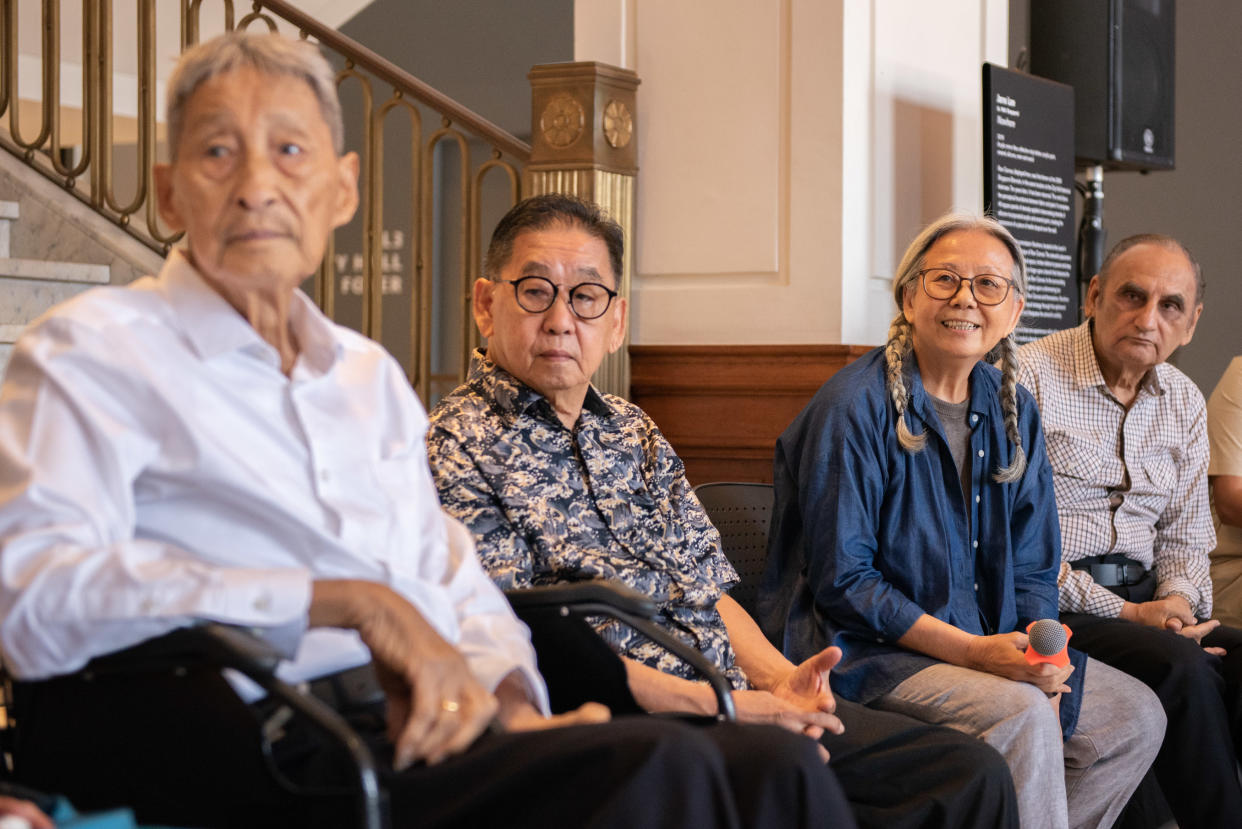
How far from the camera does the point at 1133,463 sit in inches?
119

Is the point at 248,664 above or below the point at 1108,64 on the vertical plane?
below

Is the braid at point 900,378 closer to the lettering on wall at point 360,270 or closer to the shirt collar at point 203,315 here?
the shirt collar at point 203,315

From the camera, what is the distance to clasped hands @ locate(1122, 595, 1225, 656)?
2.85 metres

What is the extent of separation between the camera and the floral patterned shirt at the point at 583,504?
6.39 feet

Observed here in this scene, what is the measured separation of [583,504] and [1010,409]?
103 cm

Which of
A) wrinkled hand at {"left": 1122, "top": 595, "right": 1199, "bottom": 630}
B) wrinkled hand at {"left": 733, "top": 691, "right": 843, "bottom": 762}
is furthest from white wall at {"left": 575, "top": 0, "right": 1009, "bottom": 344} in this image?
wrinkled hand at {"left": 733, "top": 691, "right": 843, "bottom": 762}

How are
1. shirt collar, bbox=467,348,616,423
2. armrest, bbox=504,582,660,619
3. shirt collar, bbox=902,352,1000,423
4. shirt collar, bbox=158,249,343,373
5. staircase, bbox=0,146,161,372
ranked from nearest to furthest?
shirt collar, bbox=158,249,343,373 → armrest, bbox=504,582,660,619 → shirt collar, bbox=467,348,616,423 → shirt collar, bbox=902,352,1000,423 → staircase, bbox=0,146,161,372

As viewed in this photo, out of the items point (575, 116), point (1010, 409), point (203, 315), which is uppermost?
point (575, 116)

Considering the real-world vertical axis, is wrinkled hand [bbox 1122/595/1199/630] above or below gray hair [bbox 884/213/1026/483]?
below

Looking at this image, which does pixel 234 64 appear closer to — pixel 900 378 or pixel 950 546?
pixel 900 378

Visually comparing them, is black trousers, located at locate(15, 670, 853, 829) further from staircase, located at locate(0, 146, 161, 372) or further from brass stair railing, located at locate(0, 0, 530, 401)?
staircase, located at locate(0, 146, 161, 372)

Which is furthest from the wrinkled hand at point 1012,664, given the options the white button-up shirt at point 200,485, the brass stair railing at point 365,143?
the brass stair railing at point 365,143

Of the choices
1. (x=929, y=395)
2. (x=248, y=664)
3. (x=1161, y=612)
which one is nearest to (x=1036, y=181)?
(x=1161, y=612)

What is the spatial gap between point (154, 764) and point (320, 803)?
0.55 feet
